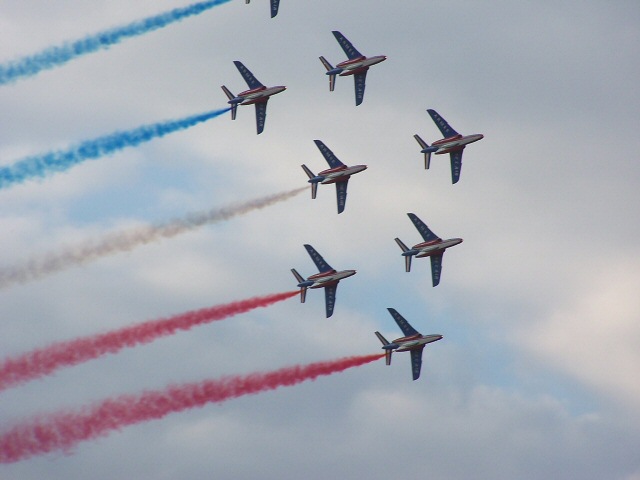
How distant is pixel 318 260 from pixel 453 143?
14.4 metres

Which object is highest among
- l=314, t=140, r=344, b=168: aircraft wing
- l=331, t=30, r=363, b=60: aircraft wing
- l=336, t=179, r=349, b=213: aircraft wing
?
l=331, t=30, r=363, b=60: aircraft wing

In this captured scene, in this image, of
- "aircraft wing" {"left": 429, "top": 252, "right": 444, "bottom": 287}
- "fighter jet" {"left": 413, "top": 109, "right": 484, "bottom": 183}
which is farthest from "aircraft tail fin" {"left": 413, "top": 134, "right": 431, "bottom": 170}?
"aircraft wing" {"left": 429, "top": 252, "right": 444, "bottom": 287}

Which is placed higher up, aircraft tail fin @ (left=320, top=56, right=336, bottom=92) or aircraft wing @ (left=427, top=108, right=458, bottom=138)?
aircraft tail fin @ (left=320, top=56, right=336, bottom=92)

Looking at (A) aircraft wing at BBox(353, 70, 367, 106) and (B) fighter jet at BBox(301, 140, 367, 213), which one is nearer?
(B) fighter jet at BBox(301, 140, 367, 213)

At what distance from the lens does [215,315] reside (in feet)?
261

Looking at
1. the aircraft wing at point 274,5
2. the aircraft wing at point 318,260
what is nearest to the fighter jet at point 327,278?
the aircraft wing at point 318,260

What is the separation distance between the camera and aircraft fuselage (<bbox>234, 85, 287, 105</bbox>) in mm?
87688

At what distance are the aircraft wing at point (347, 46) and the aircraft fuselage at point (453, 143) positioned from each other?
957cm

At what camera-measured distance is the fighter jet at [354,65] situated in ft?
292

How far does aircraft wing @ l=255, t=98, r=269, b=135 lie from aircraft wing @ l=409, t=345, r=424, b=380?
21.5 meters

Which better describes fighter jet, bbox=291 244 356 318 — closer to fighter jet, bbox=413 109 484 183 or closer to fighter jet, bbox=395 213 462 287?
fighter jet, bbox=395 213 462 287

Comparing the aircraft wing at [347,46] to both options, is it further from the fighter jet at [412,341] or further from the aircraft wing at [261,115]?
the fighter jet at [412,341]

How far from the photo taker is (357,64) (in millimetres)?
89750

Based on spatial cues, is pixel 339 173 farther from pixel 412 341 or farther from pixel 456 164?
pixel 412 341
